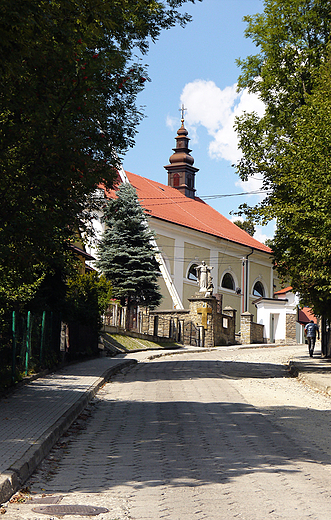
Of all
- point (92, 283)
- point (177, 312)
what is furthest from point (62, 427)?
point (177, 312)

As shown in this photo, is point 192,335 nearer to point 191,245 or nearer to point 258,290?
point 191,245

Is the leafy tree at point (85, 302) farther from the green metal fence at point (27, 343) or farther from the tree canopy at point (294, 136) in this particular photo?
the tree canopy at point (294, 136)

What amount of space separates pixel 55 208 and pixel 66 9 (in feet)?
10.4

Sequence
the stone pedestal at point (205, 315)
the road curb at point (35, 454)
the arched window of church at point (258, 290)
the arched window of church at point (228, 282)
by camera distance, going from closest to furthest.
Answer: the road curb at point (35, 454), the stone pedestal at point (205, 315), the arched window of church at point (228, 282), the arched window of church at point (258, 290)

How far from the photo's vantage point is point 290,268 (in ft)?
63.8

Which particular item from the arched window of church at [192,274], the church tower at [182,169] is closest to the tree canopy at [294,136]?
the arched window of church at [192,274]

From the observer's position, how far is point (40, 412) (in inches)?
364

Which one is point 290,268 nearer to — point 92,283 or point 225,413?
point 92,283

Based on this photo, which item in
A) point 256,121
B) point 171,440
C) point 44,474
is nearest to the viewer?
point 44,474

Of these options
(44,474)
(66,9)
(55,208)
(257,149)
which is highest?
(257,149)

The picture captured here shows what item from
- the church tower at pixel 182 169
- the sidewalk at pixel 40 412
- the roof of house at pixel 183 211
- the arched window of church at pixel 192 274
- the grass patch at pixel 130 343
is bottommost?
the sidewalk at pixel 40 412

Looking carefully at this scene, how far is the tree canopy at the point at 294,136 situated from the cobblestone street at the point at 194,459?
6.02m

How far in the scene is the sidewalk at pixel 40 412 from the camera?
5848mm

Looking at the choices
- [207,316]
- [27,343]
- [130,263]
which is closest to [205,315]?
[207,316]
